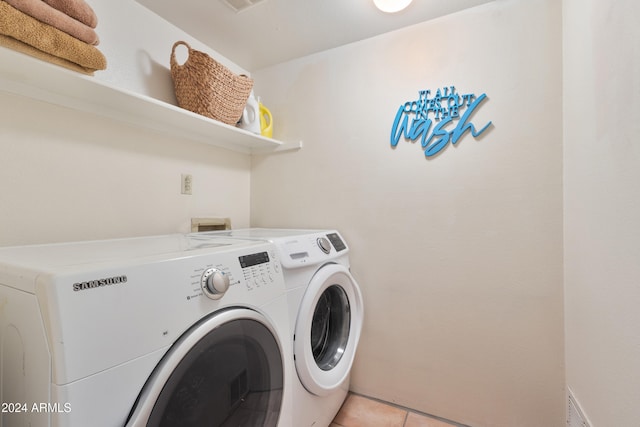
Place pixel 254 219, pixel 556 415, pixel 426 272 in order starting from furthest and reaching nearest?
1. pixel 254 219
2. pixel 426 272
3. pixel 556 415

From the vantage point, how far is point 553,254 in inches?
48.3

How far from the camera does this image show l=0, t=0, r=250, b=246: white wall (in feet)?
3.29

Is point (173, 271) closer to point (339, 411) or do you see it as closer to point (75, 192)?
point (75, 192)

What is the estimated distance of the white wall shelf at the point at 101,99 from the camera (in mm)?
915

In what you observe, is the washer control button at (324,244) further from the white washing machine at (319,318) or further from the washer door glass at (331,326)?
the washer door glass at (331,326)

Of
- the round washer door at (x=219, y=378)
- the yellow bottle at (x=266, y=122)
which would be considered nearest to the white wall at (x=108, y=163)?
the yellow bottle at (x=266, y=122)

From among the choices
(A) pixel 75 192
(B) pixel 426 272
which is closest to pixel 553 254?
(B) pixel 426 272

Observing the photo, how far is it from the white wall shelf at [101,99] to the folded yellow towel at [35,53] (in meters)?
0.01

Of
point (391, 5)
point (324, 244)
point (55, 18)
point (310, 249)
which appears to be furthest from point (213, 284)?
point (391, 5)

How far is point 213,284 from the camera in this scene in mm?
716

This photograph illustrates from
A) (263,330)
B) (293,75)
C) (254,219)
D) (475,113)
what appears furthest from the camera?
(254,219)

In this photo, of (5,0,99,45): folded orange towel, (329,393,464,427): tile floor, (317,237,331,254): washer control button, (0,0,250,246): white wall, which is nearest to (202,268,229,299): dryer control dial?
(317,237,331,254): washer control button

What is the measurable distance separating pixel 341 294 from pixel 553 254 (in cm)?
97

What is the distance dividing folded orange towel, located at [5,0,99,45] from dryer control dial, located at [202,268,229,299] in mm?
914
